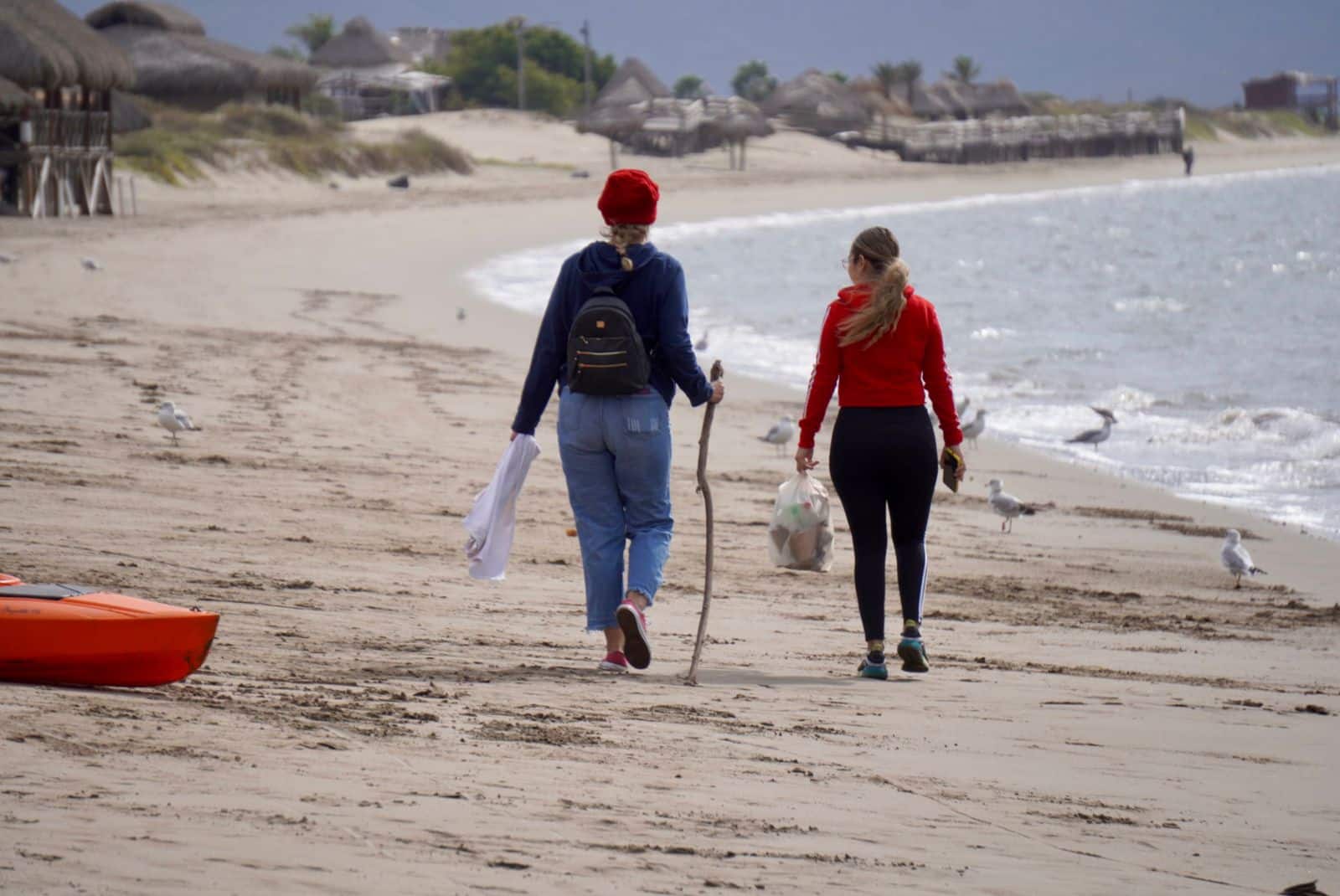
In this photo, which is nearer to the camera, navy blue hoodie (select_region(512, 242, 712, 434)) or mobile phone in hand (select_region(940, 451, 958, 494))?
navy blue hoodie (select_region(512, 242, 712, 434))

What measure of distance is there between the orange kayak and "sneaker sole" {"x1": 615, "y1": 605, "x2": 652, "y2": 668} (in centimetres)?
126

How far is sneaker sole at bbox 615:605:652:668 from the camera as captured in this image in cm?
Answer: 493

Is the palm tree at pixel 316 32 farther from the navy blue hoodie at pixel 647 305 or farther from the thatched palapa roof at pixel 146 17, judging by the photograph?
the navy blue hoodie at pixel 647 305

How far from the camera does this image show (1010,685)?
17.3ft

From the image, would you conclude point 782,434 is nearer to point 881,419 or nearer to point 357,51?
point 881,419

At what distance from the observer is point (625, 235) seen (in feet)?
16.3

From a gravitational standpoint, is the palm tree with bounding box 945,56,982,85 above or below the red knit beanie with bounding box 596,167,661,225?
above

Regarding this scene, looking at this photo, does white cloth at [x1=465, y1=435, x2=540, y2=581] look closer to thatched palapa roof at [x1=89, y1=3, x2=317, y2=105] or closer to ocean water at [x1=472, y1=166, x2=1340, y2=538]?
ocean water at [x1=472, y1=166, x2=1340, y2=538]

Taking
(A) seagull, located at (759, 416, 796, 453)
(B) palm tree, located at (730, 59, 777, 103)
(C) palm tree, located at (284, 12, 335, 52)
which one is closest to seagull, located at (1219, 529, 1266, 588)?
(A) seagull, located at (759, 416, 796, 453)

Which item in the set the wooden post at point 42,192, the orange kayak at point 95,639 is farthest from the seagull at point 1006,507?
the wooden post at point 42,192

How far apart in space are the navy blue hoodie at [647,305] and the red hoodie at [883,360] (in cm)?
49

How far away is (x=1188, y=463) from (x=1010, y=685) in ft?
24.8

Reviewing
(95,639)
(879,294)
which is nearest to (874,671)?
(879,294)

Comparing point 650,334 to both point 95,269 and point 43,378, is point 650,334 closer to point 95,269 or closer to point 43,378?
point 43,378
